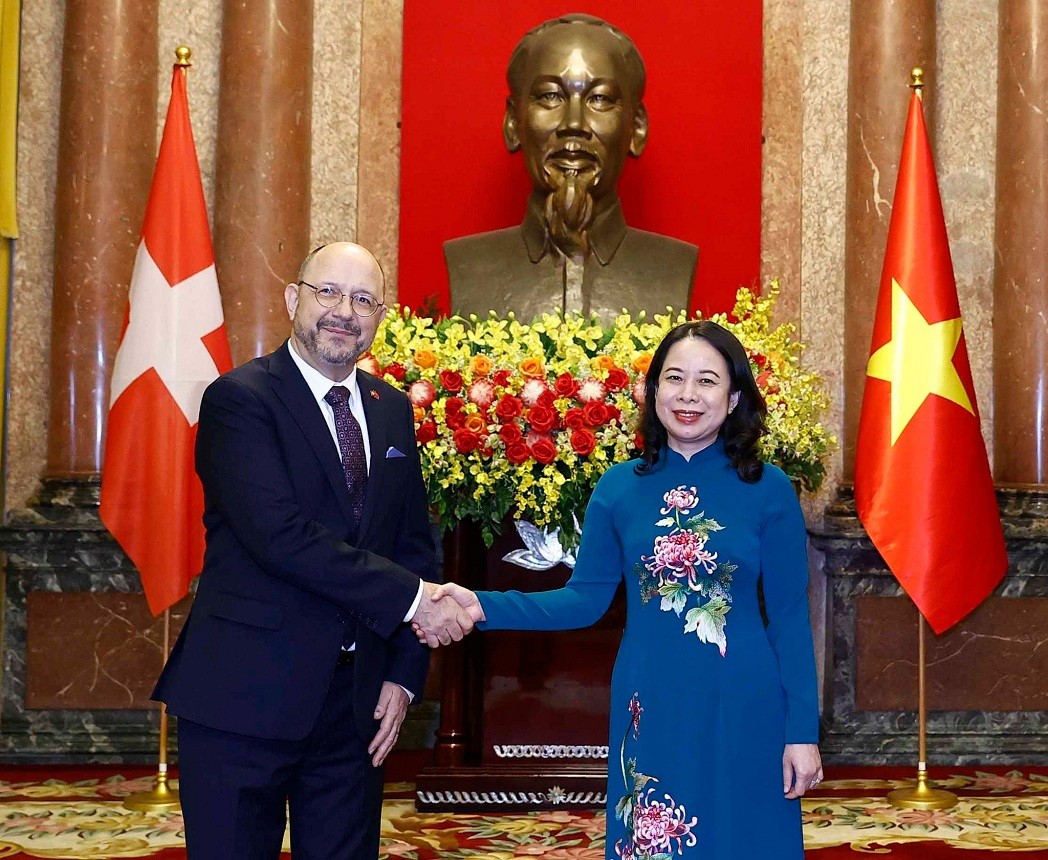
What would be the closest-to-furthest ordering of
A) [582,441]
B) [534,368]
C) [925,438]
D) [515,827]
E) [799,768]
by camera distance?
[799,768], [582,441], [534,368], [515,827], [925,438]

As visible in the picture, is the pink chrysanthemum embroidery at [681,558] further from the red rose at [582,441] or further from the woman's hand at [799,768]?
the red rose at [582,441]

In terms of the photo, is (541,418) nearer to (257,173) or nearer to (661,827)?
(661,827)

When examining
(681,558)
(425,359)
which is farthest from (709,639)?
(425,359)

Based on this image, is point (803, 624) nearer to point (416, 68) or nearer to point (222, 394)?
point (222, 394)

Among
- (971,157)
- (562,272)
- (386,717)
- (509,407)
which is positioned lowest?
(386,717)

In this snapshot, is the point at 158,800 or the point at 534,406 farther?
the point at 158,800

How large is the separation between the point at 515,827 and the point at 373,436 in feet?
6.60

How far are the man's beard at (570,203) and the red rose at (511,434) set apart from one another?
3.84 feet

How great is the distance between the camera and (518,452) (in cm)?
400

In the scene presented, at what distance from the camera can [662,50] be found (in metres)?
6.03

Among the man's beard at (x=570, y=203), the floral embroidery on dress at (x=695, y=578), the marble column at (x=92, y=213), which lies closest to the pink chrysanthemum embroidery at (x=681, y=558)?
the floral embroidery on dress at (x=695, y=578)

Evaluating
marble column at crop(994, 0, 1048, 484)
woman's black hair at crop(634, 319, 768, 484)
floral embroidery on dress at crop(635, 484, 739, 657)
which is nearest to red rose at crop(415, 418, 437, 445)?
woman's black hair at crop(634, 319, 768, 484)

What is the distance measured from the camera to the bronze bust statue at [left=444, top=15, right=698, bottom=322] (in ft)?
15.8

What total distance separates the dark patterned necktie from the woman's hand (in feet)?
3.20
